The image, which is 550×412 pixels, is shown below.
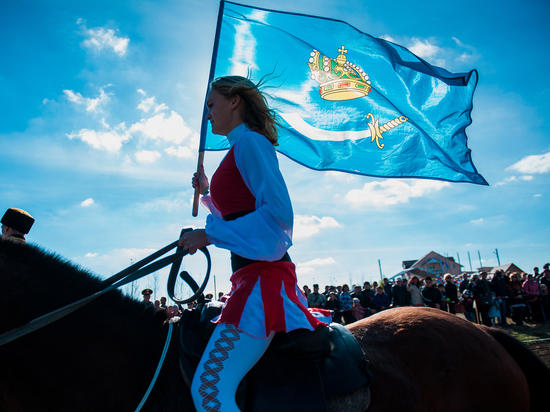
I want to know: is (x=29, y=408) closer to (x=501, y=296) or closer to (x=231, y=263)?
(x=231, y=263)

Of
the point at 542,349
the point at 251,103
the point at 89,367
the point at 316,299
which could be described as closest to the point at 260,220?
the point at 251,103

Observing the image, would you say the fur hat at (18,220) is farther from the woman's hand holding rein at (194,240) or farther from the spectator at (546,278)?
the spectator at (546,278)

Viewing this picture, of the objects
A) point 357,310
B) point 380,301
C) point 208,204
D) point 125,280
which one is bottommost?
point 357,310

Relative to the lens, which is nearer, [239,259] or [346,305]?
[239,259]

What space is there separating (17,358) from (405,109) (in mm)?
5351

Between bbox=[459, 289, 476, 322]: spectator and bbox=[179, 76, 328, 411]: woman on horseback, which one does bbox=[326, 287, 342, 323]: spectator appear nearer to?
bbox=[459, 289, 476, 322]: spectator

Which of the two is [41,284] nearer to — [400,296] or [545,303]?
[400,296]

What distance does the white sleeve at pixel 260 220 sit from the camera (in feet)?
5.22

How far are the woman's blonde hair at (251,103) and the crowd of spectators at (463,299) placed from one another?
12.3 metres

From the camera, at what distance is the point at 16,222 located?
283 centimetres

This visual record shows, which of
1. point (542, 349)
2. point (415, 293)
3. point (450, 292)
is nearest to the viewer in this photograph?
point (542, 349)

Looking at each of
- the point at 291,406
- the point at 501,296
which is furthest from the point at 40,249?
the point at 501,296

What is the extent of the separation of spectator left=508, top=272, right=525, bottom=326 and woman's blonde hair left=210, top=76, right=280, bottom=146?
1696cm

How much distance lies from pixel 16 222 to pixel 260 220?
2418 millimetres
